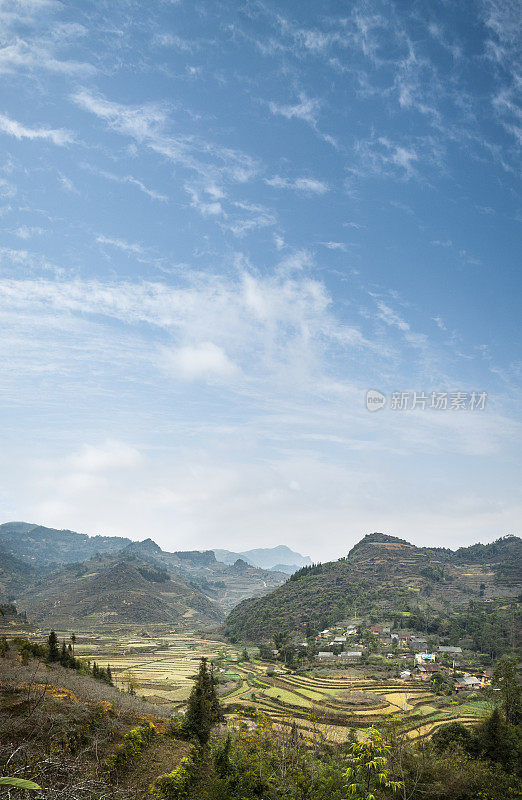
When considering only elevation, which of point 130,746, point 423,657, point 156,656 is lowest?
point 156,656

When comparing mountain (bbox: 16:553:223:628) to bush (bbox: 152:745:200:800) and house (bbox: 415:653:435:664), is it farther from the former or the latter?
bush (bbox: 152:745:200:800)

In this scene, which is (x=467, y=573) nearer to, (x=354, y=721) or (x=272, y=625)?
(x=272, y=625)

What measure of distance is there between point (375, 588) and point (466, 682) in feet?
252

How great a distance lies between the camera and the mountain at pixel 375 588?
121 metres

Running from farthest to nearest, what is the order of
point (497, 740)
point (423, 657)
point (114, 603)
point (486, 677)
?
point (114, 603)
point (423, 657)
point (486, 677)
point (497, 740)

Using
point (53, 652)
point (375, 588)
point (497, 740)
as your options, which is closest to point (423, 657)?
point (497, 740)

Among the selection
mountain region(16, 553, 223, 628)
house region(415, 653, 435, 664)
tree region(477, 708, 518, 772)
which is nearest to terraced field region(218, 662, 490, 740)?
tree region(477, 708, 518, 772)

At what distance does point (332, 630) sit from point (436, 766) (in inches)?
3725

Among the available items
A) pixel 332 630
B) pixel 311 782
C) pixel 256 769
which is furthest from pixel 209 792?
pixel 332 630

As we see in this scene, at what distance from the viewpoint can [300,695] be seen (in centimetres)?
5709

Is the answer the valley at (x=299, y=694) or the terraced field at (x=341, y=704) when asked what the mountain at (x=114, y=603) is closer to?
the valley at (x=299, y=694)

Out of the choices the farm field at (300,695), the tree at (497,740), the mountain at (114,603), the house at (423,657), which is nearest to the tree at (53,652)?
the farm field at (300,695)

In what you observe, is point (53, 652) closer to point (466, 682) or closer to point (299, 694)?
point (299, 694)

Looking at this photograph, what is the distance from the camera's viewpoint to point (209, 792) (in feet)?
60.7
